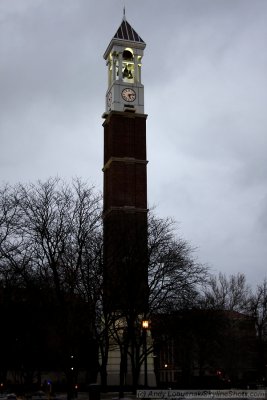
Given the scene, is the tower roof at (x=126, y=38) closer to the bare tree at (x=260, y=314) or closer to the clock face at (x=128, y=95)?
the clock face at (x=128, y=95)

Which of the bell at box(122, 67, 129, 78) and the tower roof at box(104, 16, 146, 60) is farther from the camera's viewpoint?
the tower roof at box(104, 16, 146, 60)

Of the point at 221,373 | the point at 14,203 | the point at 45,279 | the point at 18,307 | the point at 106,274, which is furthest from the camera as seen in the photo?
the point at 221,373

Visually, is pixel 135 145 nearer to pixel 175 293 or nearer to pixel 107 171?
pixel 107 171

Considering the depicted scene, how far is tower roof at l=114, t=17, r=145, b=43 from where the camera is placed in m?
74.2

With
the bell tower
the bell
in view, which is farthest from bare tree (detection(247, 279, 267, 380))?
the bell

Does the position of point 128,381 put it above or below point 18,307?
below

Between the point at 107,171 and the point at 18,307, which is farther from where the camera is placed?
the point at 107,171

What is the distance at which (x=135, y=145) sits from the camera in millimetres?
69312

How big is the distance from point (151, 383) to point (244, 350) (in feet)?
62.0

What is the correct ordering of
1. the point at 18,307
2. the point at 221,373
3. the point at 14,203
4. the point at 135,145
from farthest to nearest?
the point at 221,373 → the point at 135,145 → the point at 18,307 → the point at 14,203

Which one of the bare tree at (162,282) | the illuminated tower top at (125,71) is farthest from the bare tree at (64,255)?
the illuminated tower top at (125,71)

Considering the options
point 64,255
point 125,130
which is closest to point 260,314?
point 125,130

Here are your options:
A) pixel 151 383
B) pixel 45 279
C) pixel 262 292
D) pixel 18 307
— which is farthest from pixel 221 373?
pixel 45 279

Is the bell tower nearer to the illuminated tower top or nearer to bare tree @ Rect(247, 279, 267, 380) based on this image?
the illuminated tower top
